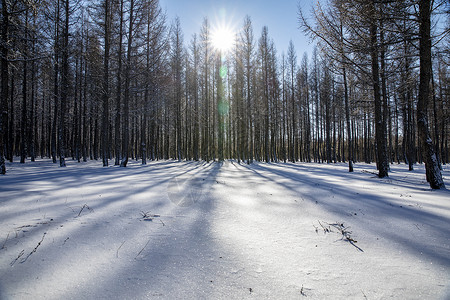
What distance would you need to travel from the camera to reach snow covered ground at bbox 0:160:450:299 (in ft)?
4.37

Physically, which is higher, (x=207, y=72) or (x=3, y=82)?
(x=207, y=72)

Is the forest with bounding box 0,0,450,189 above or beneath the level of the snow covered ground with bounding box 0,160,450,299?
above

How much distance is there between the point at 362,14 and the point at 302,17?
1559 millimetres

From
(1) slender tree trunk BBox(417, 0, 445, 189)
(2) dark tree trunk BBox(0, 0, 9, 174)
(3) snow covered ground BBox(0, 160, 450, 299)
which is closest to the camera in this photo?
(3) snow covered ground BBox(0, 160, 450, 299)

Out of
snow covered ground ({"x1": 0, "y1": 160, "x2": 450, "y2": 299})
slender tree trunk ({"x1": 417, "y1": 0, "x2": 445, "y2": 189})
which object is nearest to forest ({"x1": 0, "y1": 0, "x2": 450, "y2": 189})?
slender tree trunk ({"x1": 417, "y1": 0, "x2": 445, "y2": 189})

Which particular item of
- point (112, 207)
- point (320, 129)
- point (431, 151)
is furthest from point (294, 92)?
point (112, 207)

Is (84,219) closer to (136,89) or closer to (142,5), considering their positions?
(136,89)

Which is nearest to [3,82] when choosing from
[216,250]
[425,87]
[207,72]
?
[216,250]

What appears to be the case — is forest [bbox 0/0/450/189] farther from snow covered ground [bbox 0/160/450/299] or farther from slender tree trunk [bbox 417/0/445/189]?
snow covered ground [bbox 0/160/450/299]

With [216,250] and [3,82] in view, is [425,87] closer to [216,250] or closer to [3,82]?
[216,250]

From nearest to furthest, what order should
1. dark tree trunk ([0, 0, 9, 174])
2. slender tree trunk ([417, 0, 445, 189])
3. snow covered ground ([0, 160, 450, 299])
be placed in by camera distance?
1. snow covered ground ([0, 160, 450, 299])
2. slender tree trunk ([417, 0, 445, 189])
3. dark tree trunk ([0, 0, 9, 174])

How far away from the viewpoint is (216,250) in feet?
6.08

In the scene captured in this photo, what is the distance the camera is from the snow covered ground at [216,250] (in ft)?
4.37

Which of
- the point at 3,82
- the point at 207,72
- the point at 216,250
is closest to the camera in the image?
the point at 216,250
